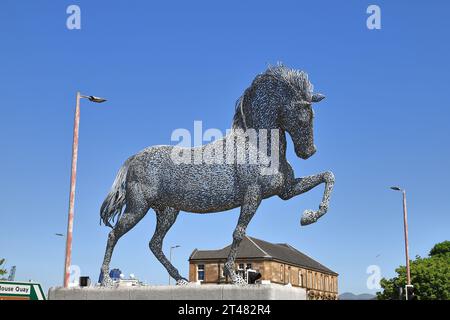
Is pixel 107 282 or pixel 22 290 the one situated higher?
pixel 107 282

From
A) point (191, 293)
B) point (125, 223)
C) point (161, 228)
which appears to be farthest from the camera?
point (161, 228)

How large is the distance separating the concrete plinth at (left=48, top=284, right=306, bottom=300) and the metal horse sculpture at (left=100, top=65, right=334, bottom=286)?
43 cm

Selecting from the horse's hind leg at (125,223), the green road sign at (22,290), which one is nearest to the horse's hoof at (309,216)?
the horse's hind leg at (125,223)

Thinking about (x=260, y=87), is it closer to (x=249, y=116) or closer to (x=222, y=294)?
(x=249, y=116)

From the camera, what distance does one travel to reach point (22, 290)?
41.1ft

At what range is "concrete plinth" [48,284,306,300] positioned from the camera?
8695 mm

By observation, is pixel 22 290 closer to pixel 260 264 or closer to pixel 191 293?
pixel 191 293

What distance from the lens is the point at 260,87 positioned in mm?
10102

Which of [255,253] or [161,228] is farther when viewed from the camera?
[255,253]

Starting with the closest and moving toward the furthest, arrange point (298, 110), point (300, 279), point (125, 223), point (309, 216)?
point (309, 216), point (298, 110), point (125, 223), point (300, 279)

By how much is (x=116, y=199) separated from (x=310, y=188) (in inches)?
141

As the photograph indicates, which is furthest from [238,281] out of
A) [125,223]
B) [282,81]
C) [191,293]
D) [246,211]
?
[282,81]
